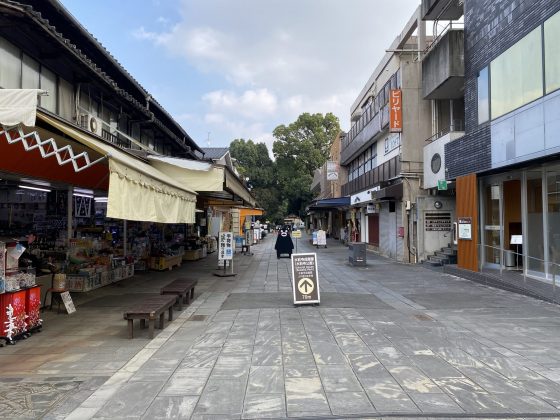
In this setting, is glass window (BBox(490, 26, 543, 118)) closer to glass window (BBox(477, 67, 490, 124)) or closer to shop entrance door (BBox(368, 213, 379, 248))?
glass window (BBox(477, 67, 490, 124))

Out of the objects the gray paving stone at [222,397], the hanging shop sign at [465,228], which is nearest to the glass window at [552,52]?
the hanging shop sign at [465,228]

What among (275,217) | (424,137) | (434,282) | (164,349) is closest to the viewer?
(164,349)

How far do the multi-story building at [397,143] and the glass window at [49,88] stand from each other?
1453 cm

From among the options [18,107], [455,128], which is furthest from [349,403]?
[455,128]

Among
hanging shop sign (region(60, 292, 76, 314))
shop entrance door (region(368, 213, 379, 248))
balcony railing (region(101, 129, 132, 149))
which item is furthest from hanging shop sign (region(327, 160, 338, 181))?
hanging shop sign (region(60, 292, 76, 314))

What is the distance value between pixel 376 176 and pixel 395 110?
660 cm

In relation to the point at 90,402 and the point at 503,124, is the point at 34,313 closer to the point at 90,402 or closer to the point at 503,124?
the point at 90,402

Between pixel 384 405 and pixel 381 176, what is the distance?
70.2 ft

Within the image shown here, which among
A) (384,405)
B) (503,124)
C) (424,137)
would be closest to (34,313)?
(384,405)

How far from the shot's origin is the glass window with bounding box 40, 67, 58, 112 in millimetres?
10015

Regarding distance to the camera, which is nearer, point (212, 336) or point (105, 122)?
point (212, 336)

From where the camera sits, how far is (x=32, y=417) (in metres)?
4.22

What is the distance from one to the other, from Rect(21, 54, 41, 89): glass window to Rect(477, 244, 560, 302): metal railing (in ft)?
41.1

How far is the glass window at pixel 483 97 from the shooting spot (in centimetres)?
1393
